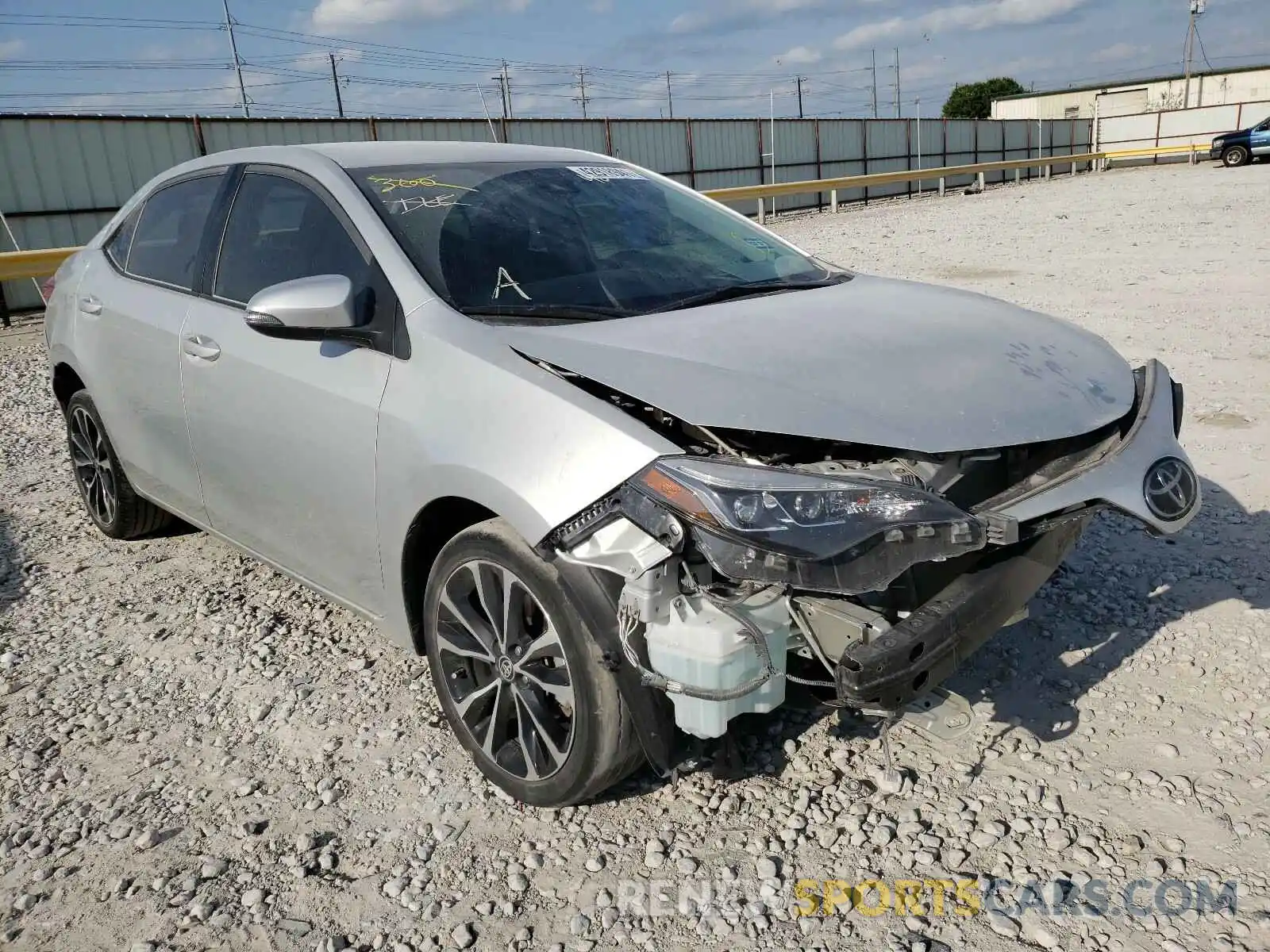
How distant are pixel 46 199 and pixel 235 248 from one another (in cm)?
1524

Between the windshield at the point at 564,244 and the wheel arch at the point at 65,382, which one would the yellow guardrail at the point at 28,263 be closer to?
the wheel arch at the point at 65,382

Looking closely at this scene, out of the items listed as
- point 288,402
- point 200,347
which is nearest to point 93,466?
point 200,347

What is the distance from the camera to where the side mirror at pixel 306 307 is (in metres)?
2.78

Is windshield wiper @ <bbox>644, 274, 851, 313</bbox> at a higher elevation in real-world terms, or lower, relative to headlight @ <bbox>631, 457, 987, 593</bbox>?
higher

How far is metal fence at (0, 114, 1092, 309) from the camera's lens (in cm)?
1603

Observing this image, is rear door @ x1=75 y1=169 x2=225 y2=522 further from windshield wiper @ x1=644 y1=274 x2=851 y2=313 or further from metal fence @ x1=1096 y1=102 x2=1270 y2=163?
metal fence @ x1=1096 y1=102 x2=1270 y2=163

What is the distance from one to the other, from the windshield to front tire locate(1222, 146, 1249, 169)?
37441 mm

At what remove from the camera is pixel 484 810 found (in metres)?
2.81

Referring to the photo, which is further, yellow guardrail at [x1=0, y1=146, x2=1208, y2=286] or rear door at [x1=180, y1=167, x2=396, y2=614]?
yellow guardrail at [x1=0, y1=146, x2=1208, y2=286]

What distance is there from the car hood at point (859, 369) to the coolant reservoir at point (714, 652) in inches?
16.2

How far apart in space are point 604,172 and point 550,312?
1.20m

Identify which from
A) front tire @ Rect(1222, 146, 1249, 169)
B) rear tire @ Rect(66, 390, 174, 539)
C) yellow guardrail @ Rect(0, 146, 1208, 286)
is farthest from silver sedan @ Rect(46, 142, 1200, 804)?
front tire @ Rect(1222, 146, 1249, 169)

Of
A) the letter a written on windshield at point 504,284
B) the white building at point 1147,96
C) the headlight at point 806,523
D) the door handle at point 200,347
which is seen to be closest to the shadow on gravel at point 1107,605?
the headlight at point 806,523

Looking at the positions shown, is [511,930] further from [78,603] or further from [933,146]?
[933,146]
